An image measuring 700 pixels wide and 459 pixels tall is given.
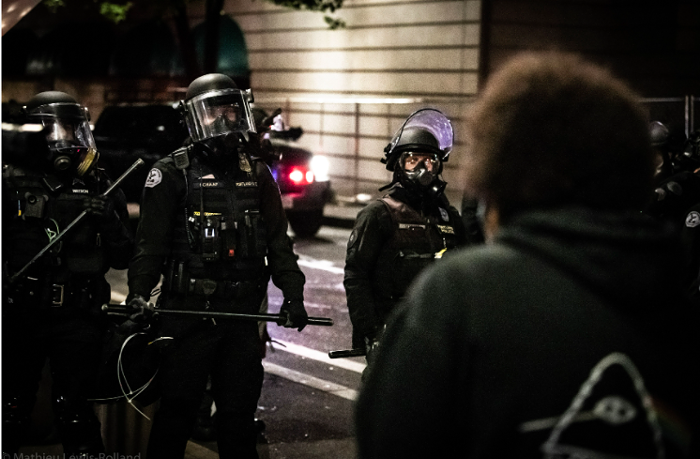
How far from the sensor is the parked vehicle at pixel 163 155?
13.5 metres

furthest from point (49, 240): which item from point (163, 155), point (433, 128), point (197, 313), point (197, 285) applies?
point (163, 155)

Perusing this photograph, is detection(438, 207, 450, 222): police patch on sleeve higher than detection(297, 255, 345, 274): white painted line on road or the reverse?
higher

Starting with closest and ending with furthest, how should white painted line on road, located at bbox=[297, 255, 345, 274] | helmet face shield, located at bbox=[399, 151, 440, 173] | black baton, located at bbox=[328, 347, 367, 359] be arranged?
1. black baton, located at bbox=[328, 347, 367, 359]
2. helmet face shield, located at bbox=[399, 151, 440, 173]
3. white painted line on road, located at bbox=[297, 255, 345, 274]

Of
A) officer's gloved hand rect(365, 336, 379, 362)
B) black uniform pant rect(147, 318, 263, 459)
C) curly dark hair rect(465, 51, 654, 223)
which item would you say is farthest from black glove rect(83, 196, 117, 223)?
curly dark hair rect(465, 51, 654, 223)

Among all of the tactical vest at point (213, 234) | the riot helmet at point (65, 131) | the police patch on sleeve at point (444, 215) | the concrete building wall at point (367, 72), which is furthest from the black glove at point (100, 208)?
the concrete building wall at point (367, 72)

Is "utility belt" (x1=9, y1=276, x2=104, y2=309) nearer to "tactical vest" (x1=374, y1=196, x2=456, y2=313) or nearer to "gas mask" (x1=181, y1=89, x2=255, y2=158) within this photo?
"gas mask" (x1=181, y1=89, x2=255, y2=158)

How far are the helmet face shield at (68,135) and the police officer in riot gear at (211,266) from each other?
1.66ft

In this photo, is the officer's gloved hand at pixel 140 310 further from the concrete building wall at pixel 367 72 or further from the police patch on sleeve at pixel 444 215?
the concrete building wall at pixel 367 72

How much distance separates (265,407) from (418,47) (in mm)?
14122

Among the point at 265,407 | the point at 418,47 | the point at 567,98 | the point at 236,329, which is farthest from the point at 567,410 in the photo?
the point at 418,47

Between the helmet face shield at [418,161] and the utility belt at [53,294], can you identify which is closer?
the utility belt at [53,294]

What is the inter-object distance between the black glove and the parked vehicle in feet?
26.4

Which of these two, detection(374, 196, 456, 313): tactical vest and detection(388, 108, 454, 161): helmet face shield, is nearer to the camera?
detection(374, 196, 456, 313): tactical vest

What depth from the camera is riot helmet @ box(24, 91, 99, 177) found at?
14.6ft
